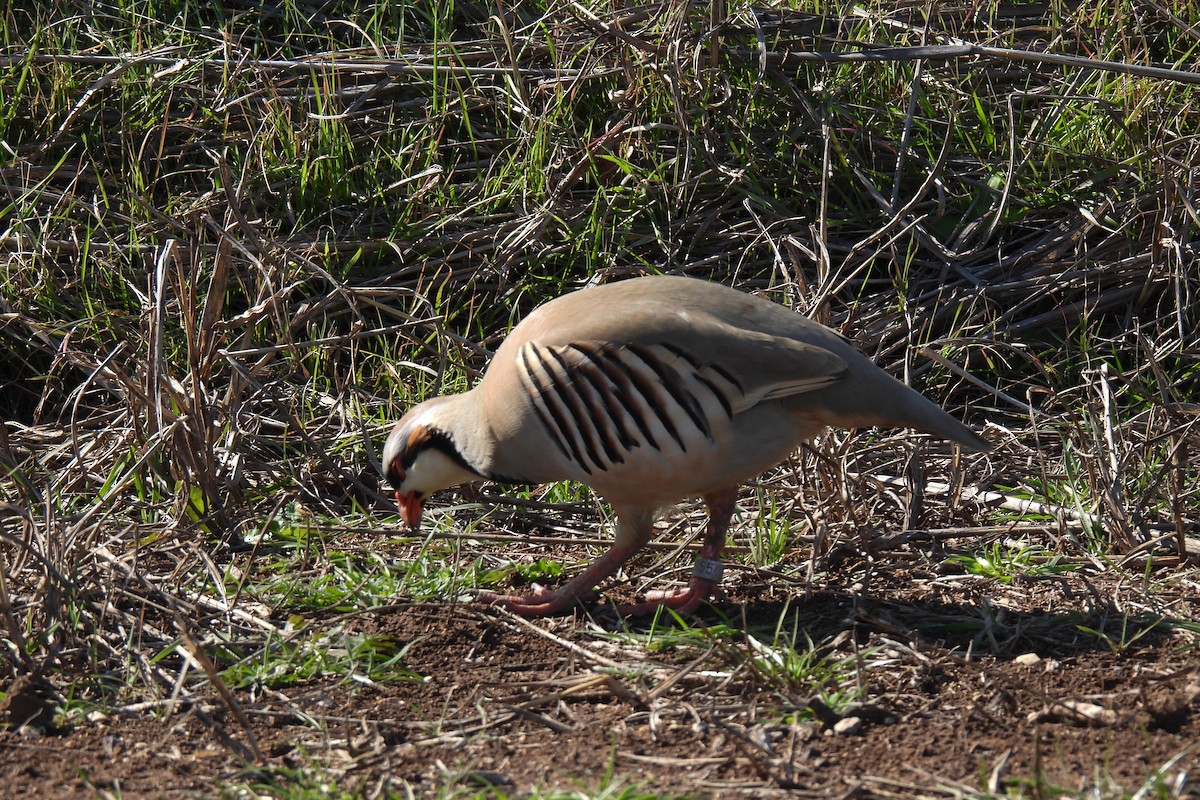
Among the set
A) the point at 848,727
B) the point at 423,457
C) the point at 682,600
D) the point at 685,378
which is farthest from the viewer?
the point at 423,457

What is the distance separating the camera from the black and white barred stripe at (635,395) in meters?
3.54

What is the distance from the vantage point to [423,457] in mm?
3992

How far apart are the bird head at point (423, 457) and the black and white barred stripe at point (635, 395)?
46 centimetres

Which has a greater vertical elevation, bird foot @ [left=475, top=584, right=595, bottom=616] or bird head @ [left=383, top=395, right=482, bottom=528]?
bird head @ [left=383, top=395, right=482, bottom=528]

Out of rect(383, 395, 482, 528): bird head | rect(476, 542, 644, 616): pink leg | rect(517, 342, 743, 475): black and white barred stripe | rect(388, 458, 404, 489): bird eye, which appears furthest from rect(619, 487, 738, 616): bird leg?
rect(388, 458, 404, 489): bird eye

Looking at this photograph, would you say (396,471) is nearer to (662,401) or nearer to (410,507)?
(410,507)

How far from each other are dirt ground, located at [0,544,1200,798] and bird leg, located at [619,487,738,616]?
0.15 meters

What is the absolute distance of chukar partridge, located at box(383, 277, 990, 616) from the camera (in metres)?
3.54

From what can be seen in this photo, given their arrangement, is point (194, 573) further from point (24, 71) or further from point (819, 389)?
point (24, 71)

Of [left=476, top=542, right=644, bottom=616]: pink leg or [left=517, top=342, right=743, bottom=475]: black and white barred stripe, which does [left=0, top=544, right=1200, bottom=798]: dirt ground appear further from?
[left=517, top=342, right=743, bottom=475]: black and white barred stripe

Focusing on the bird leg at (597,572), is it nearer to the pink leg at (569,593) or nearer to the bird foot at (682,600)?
the pink leg at (569,593)

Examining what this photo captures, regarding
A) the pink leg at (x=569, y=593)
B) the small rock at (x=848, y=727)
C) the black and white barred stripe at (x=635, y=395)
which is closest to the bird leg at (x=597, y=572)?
the pink leg at (x=569, y=593)

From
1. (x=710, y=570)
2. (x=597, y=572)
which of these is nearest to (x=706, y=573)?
(x=710, y=570)

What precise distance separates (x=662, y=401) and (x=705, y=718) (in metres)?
0.93
